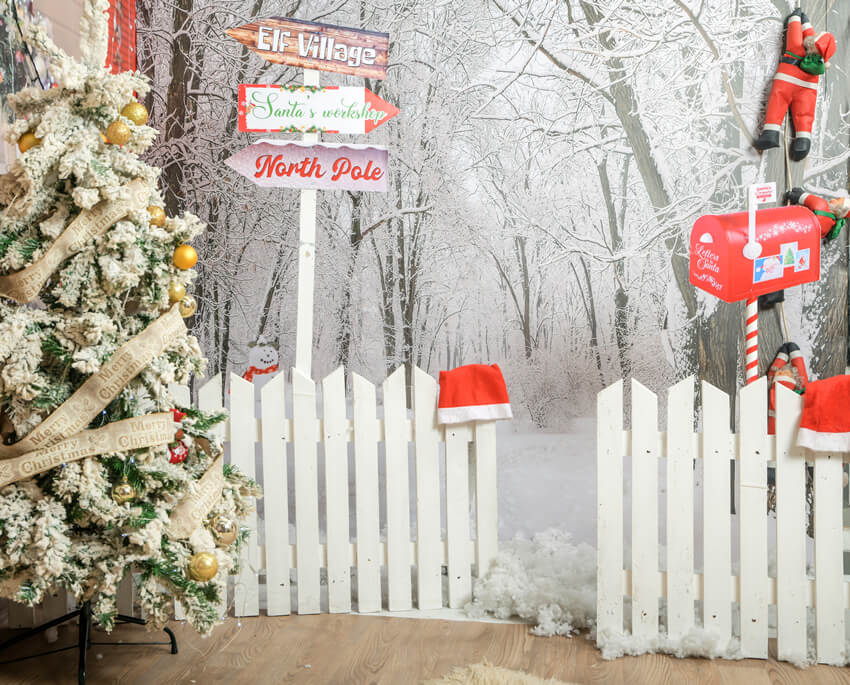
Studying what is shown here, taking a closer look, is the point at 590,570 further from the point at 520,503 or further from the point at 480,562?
the point at 520,503

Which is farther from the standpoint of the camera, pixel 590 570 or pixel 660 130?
pixel 660 130

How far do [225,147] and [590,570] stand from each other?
2518mm

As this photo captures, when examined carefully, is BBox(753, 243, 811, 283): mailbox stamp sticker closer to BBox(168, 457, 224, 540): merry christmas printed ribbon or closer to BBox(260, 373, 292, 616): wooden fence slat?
BBox(260, 373, 292, 616): wooden fence slat

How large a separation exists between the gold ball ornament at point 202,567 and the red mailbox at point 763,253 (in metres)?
2.13

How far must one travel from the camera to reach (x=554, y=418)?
369 centimetres

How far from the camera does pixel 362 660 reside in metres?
2.51

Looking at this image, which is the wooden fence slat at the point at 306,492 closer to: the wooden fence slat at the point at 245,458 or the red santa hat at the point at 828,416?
A: the wooden fence slat at the point at 245,458

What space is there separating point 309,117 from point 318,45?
1.05 ft

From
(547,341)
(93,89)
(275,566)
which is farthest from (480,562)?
(93,89)

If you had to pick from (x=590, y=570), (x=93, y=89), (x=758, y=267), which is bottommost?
(x=590, y=570)

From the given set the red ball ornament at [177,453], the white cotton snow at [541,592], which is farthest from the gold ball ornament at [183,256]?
the white cotton snow at [541,592]

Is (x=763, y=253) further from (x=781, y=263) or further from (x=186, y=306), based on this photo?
(x=186, y=306)

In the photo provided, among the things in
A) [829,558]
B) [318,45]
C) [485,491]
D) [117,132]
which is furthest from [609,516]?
[318,45]

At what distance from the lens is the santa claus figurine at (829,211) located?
327 cm
